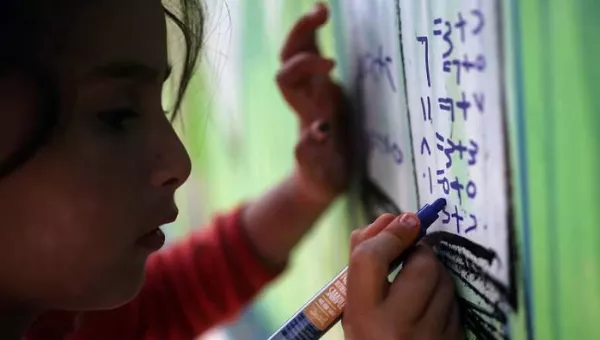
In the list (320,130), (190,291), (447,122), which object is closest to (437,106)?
(447,122)

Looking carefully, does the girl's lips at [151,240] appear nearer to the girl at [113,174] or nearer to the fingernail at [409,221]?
the girl at [113,174]

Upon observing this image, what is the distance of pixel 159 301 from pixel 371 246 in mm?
262

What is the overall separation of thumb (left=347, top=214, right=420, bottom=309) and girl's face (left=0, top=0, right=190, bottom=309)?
119 millimetres

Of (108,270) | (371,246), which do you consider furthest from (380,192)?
(108,270)

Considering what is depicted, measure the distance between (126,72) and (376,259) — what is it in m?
0.16

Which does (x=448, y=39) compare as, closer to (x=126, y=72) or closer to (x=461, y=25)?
(x=461, y=25)

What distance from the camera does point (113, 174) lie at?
1.25 feet

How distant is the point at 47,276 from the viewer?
40cm

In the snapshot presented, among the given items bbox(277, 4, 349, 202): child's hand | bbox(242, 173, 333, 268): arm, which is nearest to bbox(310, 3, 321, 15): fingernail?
bbox(277, 4, 349, 202): child's hand

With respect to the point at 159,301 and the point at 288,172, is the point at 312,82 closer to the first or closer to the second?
the point at 288,172

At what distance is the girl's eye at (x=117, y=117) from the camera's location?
37cm

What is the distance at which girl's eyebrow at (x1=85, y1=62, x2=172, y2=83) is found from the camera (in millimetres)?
363

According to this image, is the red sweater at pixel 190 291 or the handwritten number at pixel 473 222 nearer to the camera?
the handwritten number at pixel 473 222

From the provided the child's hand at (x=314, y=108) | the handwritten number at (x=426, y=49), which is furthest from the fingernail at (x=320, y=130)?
the handwritten number at (x=426, y=49)
